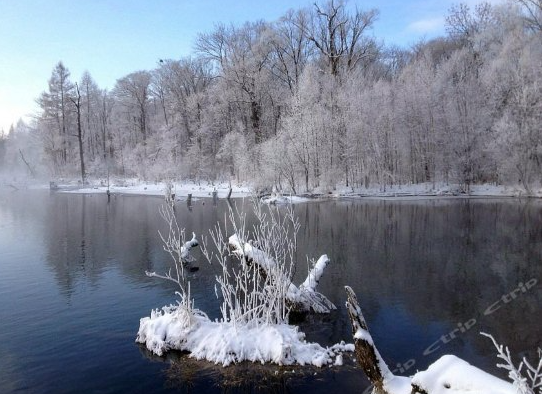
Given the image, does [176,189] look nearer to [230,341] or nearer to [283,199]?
[283,199]

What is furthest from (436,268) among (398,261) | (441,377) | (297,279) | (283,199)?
(283,199)

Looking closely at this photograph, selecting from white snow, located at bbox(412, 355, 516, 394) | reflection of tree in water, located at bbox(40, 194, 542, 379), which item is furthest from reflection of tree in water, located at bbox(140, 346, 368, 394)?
white snow, located at bbox(412, 355, 516, 394)

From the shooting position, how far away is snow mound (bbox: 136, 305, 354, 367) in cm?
741

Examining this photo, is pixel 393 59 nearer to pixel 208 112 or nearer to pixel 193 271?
pixel 208 112

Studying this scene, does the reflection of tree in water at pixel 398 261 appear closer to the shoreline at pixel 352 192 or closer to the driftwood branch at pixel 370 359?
the driftwood branch at pixel 370 359

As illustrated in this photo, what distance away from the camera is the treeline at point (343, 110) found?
116ft

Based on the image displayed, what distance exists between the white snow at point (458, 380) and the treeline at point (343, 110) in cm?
3093

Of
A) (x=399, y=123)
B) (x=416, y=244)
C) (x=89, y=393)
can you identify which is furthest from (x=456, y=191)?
(x=89, y=393)

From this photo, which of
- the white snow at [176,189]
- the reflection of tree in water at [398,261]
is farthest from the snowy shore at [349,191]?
the reflection of tree in water at [398,261]

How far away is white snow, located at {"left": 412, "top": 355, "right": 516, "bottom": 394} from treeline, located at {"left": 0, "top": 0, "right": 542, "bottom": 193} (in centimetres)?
3093

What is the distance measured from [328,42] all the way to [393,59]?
58.9 feet

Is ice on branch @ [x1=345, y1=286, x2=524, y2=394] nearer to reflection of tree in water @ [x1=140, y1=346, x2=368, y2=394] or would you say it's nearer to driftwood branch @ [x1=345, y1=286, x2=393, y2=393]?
driftwood branch @ [x1=345, y1=286, x2=393, y2=393]

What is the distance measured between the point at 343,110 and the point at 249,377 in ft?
110

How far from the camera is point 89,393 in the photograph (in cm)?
661
